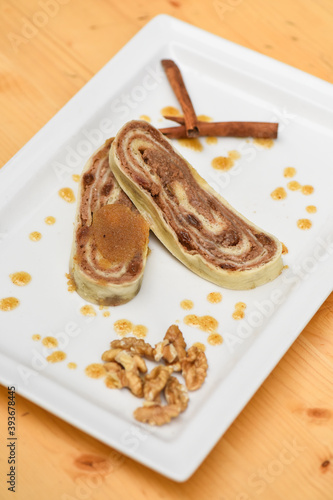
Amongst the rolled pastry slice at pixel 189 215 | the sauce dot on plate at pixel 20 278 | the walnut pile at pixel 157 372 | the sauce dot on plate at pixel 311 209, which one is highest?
the sauce dot on plate at pixel 311 209

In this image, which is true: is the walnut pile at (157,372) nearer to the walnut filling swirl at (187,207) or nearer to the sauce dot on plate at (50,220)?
the walnut filling swirl at (187,207)

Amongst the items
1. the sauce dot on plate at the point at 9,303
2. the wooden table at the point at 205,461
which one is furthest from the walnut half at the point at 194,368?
the sauce dot on plate at the point at 9,303

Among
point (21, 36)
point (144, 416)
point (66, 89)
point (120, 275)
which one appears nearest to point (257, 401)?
point (144, 416)

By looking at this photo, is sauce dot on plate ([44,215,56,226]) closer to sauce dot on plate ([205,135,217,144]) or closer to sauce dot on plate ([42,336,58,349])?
sauce dot on plate ([42,336,58,349])

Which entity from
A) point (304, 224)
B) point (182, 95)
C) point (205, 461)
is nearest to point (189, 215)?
point (304, 224)

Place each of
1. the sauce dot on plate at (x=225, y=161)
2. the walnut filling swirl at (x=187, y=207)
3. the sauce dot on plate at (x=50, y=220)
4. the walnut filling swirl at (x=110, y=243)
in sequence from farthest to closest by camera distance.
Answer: the sauce dot on plate at (x=225, y=161), the sauce dot on plate at (x=50, y=220), the walnut filling swirl at (x=187, y=207), the walnut filling swirl at (x=110, y=243)

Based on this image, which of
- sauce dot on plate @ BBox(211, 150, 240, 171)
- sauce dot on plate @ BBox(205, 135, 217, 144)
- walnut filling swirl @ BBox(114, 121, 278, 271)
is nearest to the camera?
walnut filling swirl @ BBox(114, 121, 278, 271)

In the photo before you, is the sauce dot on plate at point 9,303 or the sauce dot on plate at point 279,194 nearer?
the sauce dot on plate at point 9,303

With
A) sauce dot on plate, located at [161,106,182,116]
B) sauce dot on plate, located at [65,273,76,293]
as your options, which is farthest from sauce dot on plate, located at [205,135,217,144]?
sauce dot on plate, located at [65,273,76,293]
